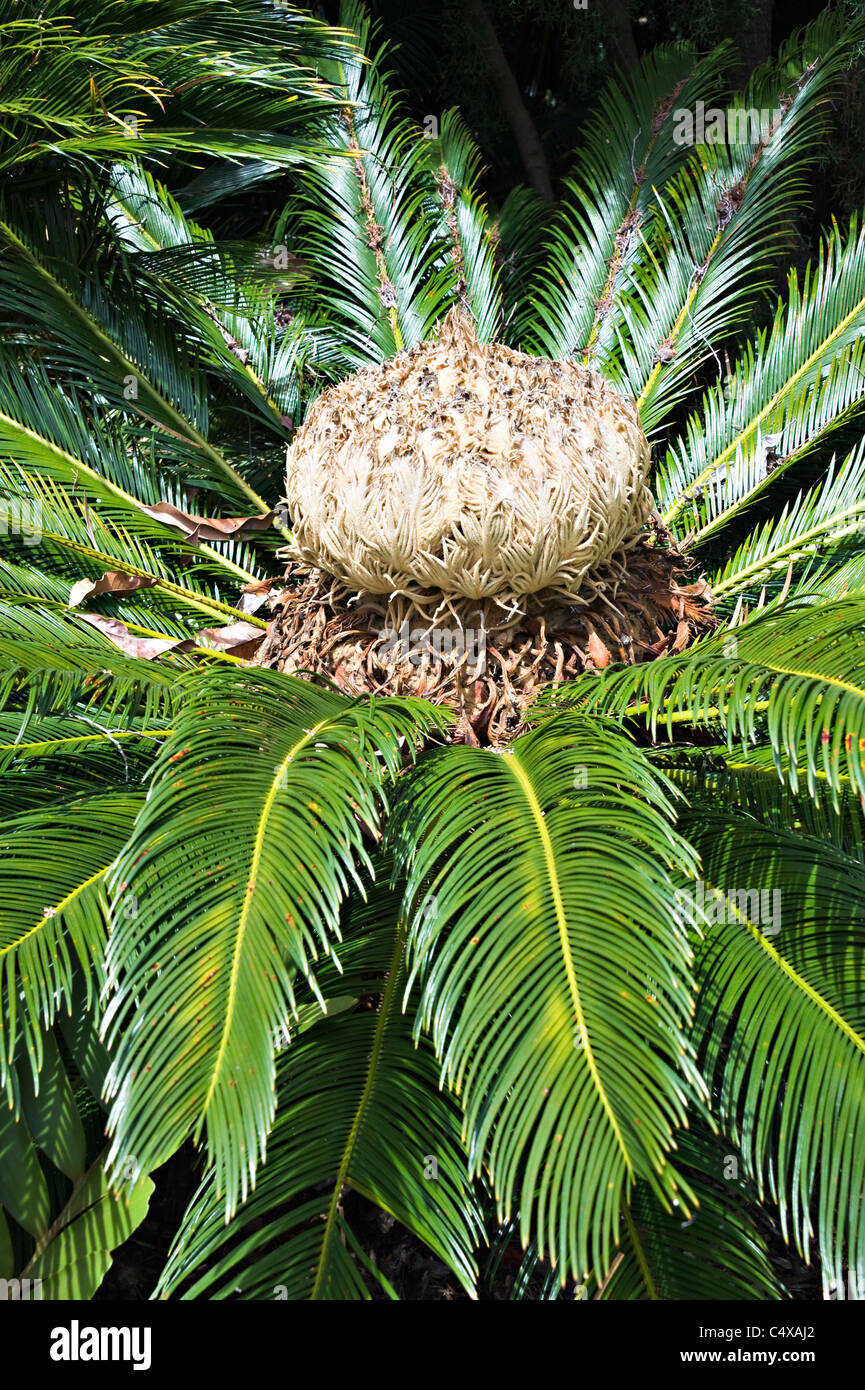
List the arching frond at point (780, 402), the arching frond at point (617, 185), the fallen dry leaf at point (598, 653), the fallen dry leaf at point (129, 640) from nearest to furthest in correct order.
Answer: the fallen dry leaf at point (598, 653) → the fallen dry leaf at point (129, 640) → the arching frond at point (780, 402) → the arching frond at point (617, 185)

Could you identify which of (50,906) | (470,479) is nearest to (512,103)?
(470,479)

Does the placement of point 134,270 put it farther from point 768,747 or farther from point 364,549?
point 768,747

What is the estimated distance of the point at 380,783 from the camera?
1783 mm

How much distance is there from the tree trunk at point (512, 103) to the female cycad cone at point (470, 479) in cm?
306

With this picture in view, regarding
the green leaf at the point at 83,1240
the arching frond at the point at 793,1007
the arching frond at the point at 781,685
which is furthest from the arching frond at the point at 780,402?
the green leaf at the point at 83,1240

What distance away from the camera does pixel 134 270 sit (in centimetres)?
336

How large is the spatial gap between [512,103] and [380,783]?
4380 mm

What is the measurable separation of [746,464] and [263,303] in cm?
167

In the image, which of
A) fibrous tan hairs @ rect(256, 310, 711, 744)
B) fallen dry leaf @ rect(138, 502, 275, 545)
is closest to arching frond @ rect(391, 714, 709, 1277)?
fibrous tan hairs @ rect(256, 310, 711, 744)

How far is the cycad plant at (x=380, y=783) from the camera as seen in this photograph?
157 centimetres

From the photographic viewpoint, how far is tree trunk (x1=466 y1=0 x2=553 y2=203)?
4910mm

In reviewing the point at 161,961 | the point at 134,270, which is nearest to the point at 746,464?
the point at 134,270

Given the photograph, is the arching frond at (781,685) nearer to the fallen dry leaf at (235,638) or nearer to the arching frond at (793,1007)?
the arching frond at (793,1007)

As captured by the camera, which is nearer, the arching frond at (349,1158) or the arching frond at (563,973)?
the arching frond at (563,973)
